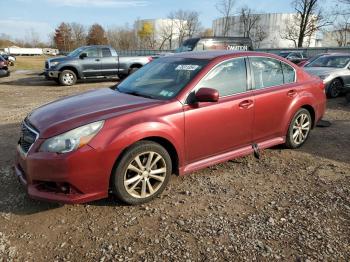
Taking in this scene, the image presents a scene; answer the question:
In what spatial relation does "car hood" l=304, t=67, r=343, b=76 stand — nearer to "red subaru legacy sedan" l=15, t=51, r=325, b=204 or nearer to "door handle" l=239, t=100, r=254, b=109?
"red subaru legacy sedan" l=15, t=51, r=325, b=204

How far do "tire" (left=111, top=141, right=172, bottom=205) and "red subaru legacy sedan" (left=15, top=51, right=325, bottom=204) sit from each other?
0.04ft

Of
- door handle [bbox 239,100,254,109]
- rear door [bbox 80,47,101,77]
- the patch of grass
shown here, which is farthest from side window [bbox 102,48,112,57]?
the patch of grass

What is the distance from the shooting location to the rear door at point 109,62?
640 inches

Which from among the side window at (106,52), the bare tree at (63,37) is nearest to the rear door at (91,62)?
the side window at (106,52)

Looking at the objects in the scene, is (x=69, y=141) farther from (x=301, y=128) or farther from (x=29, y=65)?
(x=29, y=65)

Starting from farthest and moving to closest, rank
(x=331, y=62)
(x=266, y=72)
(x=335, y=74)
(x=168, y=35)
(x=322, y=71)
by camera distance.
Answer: (x=168, y=35) → (x=331, y=62) → (x=322, y=71) → (x=335, y=74) → (x=266, y=72)

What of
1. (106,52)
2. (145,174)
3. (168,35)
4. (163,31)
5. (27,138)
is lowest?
(145,174)

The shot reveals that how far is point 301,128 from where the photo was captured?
5.54 metres

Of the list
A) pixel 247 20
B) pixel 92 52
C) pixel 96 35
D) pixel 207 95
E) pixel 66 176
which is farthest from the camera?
pixel 96 35

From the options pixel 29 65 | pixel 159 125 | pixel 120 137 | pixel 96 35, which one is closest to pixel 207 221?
pixel 159 125

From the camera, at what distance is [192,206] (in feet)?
12.4

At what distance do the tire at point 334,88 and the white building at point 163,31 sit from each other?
6977 centimetres

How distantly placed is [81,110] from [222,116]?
168cm

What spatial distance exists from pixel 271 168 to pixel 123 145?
7.73 feet
